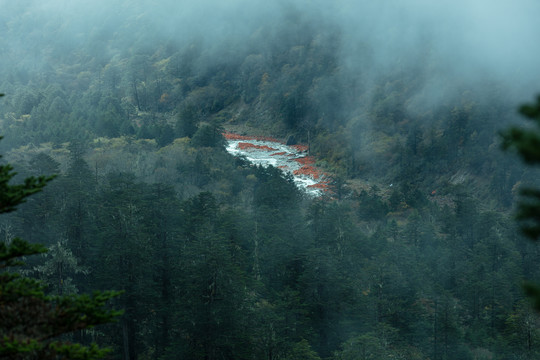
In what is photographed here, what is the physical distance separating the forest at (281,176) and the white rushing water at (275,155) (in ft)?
12.1

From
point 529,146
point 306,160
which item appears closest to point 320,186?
point 306,160

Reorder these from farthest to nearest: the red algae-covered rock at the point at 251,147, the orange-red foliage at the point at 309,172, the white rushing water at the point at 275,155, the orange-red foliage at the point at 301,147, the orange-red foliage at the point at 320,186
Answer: the orange-red foliage at the point at 301,147 → the red algae-covered rock at the point at 251,147 → the orange-red foliage at the point at 309,172 → the white rushing water at the point at 275,155 → the orange-red foliage at the point at 320,186

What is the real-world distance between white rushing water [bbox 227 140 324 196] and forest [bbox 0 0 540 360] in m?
3.70

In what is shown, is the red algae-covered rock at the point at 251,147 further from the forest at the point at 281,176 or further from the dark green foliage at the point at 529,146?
the dark green foliage at the point at 529,146

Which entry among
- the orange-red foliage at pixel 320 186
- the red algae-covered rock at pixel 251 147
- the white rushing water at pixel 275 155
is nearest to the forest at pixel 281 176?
the orange-red foliage at pixel 320 186

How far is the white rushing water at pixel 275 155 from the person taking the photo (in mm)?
79569

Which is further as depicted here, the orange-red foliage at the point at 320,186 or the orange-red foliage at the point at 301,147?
the orange-red foliage at the point at 301,147

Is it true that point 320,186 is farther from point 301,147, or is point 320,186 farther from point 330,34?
point 330,34

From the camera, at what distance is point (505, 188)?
64.8 metres

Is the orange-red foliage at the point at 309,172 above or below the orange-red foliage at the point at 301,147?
below

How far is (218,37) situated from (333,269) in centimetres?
10608

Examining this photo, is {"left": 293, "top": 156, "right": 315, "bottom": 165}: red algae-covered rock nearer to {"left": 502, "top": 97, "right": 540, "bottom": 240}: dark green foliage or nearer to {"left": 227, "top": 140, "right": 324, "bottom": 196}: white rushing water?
{"left": 227, "top": 140, "right": 324, "bottom": 196}: white rushing water

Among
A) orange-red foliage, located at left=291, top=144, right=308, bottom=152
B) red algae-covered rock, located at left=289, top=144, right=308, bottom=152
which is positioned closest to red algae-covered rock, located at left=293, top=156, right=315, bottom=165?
red algae-covered rock, located at left=289, top=144, right=308, bottom=152

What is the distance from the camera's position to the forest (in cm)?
2886
